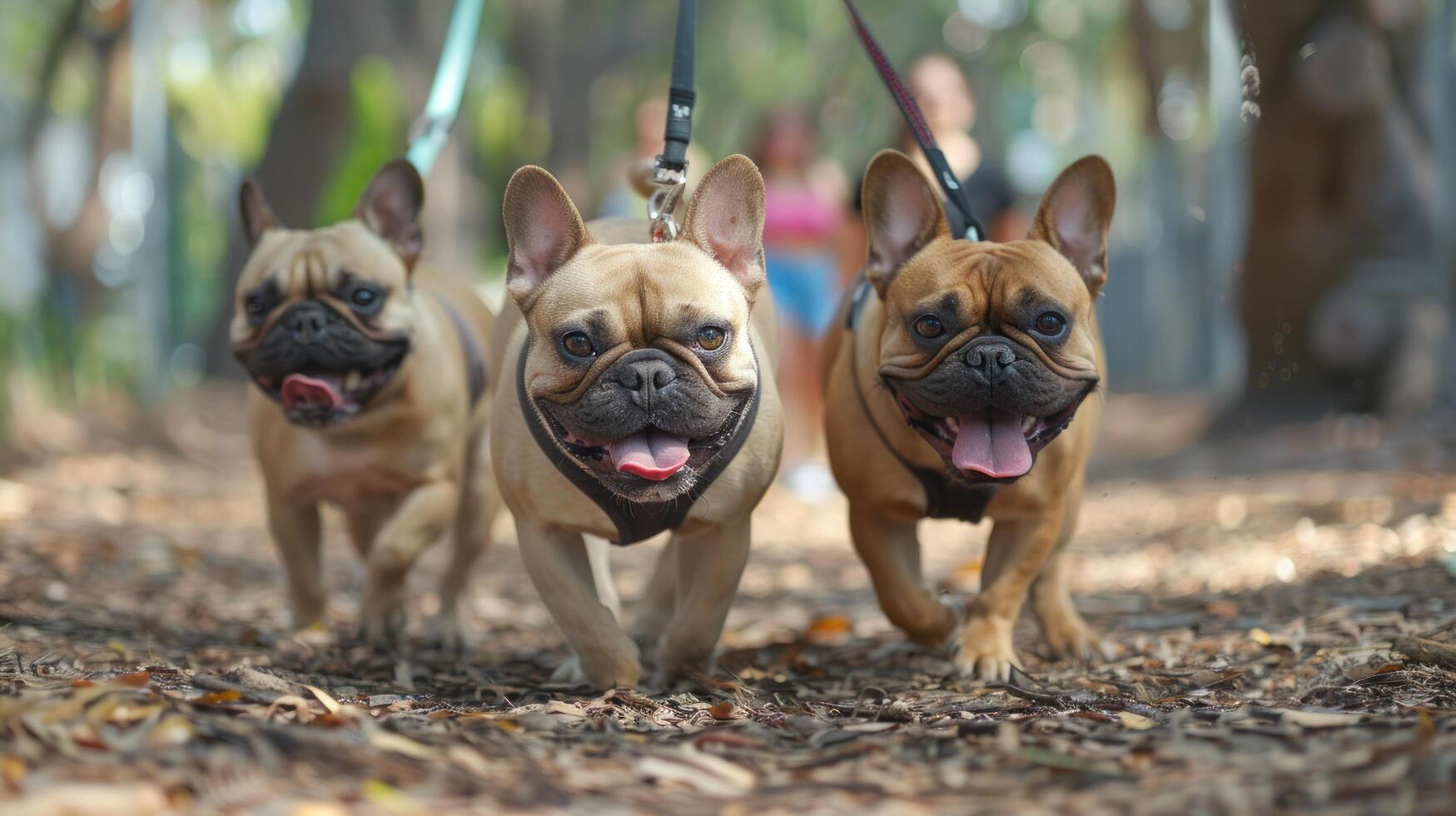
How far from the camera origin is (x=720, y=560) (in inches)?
152

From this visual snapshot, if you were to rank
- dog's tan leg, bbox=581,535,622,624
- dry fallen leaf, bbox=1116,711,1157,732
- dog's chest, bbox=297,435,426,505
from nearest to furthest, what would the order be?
dry fallen leaf, bbox=1116,711,1157,732 → dog's chest, bbox=297,435,426,505 → dog's tan leg, bbox=581,535,622,624

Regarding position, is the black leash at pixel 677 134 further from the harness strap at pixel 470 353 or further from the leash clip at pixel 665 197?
the harness strap at pixel 470 353

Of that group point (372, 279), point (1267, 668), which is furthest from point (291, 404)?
point (1267, 668)

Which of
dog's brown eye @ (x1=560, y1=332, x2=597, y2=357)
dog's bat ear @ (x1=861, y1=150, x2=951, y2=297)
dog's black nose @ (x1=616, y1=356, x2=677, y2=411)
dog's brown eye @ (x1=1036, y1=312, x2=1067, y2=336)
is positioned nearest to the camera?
dog's black nose @ (x1=616, y1=356, x2=677, y2=411)

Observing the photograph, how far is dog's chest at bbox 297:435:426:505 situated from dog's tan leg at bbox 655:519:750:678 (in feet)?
3.96

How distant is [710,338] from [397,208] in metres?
1.84

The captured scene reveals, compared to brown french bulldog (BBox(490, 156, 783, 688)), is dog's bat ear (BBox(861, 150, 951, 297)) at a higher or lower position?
higher

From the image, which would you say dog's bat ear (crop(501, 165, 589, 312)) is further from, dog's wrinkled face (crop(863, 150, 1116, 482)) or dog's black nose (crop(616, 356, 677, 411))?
dog's wrinkled face (crop(863, 150, 1116, 482))

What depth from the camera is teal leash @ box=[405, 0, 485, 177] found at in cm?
564

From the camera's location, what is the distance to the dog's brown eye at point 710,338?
11.6 feet

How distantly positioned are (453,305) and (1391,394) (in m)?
6.68

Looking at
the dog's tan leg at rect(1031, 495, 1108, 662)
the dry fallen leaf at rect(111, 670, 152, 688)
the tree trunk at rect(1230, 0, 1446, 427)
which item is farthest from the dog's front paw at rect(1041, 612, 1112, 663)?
the tree trunk at rect(1230, 0, 1446, 427)

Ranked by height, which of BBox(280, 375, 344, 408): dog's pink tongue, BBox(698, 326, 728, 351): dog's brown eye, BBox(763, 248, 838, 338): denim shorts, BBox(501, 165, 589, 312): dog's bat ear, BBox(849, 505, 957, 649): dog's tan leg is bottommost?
BBox(849, 505, 957, 649): dog's tan leg

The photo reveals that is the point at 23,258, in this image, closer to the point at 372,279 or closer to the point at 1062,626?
the point at 372,279
